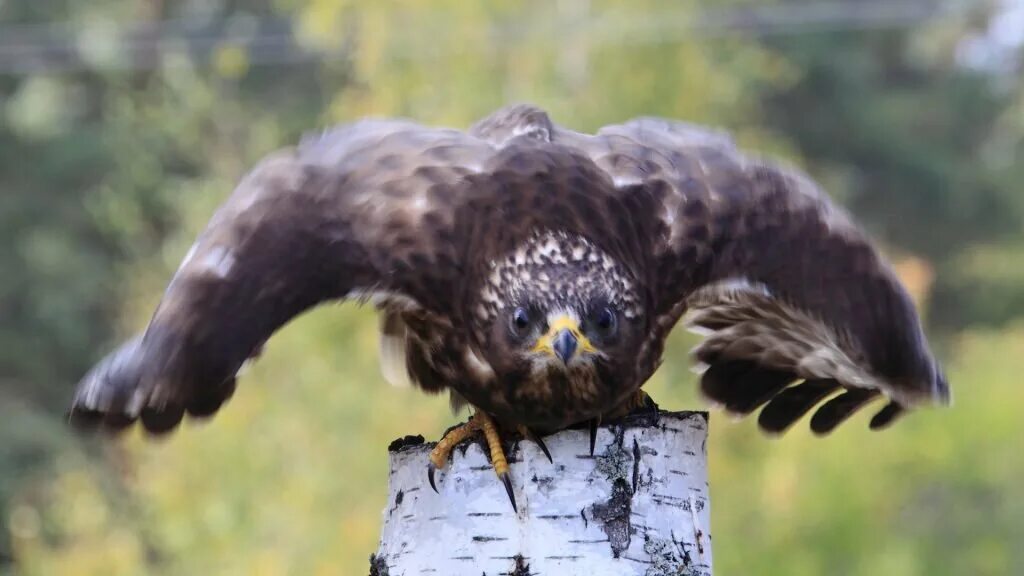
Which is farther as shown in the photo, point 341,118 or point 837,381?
point 341,118

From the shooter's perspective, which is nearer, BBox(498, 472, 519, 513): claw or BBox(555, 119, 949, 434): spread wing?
BBox(498, 472, 519, 513): claw

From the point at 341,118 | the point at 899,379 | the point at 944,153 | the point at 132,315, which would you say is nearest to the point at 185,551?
the point at 132,315

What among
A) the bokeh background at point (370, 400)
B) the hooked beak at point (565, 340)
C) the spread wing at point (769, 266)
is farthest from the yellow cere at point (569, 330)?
the bokeh background at point (370, 400)

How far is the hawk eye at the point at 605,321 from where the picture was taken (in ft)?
13.5

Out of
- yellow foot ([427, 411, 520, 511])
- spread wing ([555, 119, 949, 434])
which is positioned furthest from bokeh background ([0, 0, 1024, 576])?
yellow foot ([427, 411, 520, 511])

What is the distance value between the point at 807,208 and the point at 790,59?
16890mm

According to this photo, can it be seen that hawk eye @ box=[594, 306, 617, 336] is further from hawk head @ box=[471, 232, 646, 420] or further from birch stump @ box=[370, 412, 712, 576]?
birch stump @ box=[370, 412, 712, 576]

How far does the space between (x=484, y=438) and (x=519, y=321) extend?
1.02 ft

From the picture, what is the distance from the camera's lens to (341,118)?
10.9 m

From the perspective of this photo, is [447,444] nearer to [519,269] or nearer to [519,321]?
[519,321]

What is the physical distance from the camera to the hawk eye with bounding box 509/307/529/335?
413 cm

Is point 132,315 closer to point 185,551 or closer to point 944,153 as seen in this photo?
point 185,551

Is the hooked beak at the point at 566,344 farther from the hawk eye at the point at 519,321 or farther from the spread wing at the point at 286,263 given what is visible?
the spread wing at the point at 286,263

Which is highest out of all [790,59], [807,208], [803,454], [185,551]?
[790,59]
